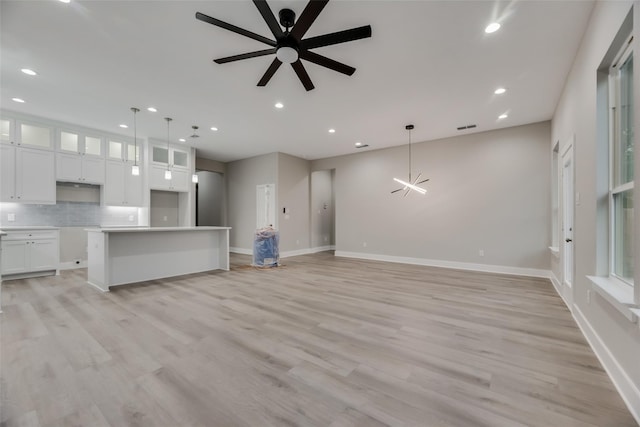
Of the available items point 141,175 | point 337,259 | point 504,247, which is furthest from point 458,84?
point 141,175

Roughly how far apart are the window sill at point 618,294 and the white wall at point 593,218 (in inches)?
3.9

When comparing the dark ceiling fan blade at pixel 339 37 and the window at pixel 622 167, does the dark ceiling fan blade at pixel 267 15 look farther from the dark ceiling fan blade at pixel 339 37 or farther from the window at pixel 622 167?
the window at pixel 622 167

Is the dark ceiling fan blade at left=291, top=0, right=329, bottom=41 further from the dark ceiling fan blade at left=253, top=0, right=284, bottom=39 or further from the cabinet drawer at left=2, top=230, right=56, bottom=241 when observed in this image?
the cabinet drawer at left=2, top=230, right=56, bottom=241

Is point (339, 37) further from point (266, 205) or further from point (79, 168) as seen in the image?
point (79, 168)

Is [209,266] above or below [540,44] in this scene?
below

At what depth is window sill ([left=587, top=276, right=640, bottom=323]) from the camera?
150 cm

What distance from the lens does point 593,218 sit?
2.27 metres

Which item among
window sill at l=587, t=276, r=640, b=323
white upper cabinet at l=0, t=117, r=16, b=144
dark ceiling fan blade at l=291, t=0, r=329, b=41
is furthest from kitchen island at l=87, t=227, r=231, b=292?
window sill at l=587, t=276, r=640, b=323

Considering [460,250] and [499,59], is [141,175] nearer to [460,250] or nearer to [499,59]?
[499,59]

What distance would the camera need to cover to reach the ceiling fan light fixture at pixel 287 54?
2.33m

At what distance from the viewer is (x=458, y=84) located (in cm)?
369

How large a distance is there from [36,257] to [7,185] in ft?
4.58

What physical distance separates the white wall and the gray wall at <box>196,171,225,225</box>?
28.4 feet

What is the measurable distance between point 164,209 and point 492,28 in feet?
25.2
